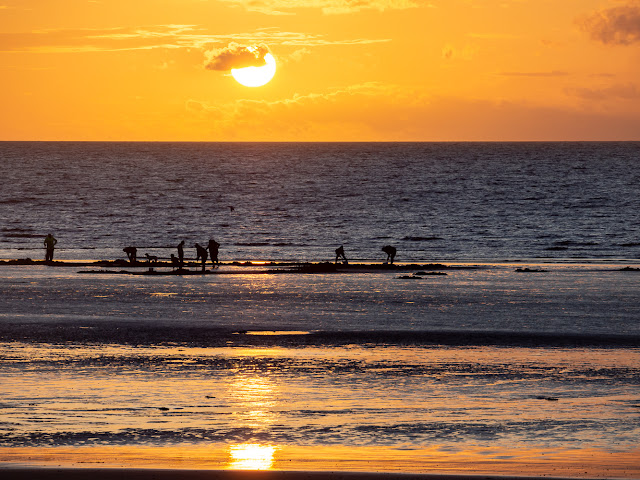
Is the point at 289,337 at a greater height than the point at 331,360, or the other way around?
the point at 289,337

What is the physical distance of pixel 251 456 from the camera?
13352mm

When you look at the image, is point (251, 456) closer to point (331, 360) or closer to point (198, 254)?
point (331, 360)

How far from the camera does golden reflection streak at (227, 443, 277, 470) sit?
1277cm

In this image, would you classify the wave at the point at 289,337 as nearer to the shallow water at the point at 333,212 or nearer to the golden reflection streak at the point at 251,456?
the golden reflection streak at the point at 251,456

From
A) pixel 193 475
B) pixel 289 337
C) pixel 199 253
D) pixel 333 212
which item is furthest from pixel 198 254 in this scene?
pixel 333 212

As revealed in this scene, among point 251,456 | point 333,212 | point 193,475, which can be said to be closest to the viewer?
point 193,475

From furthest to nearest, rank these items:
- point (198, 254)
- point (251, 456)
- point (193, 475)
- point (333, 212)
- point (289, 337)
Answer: point (333, 212), point (198, 254), point (289, 337), point (251, 456), point (193, 475)

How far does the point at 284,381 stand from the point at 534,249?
53379 millimetres

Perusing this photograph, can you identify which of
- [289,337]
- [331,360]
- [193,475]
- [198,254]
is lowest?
[193,475]

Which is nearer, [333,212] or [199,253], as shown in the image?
[199,253]

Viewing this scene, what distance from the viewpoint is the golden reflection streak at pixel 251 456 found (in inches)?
503

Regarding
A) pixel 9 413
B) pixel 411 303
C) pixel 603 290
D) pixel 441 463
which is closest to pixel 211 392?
pixel 9 413

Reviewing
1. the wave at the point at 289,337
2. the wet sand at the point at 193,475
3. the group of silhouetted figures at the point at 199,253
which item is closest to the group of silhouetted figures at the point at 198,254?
the group of silhouetted figures at the point at 199,253

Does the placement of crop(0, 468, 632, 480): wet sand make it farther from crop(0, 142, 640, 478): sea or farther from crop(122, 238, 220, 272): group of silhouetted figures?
crop(122, 238, 220, 272): group of silhouetted figures
